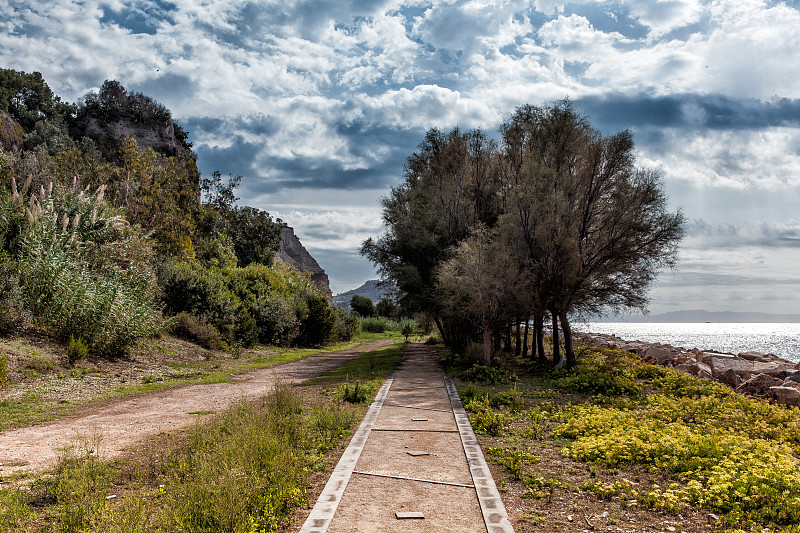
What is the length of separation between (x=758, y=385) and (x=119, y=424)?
52.9 ft

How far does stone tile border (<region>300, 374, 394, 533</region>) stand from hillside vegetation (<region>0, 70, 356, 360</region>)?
9.34m

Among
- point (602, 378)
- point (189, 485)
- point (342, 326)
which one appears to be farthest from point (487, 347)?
point (342, 326)

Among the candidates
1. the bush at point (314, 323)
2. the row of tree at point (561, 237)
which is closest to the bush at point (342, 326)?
the bush at point (314, 323)

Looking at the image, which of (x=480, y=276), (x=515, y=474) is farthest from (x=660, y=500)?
(x=480, y=276)

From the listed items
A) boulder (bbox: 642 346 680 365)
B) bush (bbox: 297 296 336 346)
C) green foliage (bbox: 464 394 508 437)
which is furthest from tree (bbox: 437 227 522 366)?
bush (bbox: 297 296 336 346)

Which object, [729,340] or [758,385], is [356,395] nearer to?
[758,385]

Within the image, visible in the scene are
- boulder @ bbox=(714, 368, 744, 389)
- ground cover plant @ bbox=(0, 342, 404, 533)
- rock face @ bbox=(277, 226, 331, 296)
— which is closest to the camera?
ground cover plant @ bbox=(0, 342, 404, 533)

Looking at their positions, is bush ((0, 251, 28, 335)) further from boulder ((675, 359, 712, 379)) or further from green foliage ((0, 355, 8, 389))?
boulder ((675, 359, 712, 379))

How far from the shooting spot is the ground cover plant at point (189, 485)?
410cm

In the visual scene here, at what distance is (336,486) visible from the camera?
5.32m

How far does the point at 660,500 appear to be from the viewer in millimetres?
5176

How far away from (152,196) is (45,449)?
22.4 m

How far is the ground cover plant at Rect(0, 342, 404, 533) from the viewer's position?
13.4 feet

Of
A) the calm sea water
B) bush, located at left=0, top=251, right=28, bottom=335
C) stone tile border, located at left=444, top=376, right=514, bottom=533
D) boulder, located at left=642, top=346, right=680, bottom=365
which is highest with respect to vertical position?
bush, located at left=0, top=251, right=28, bottom=335
